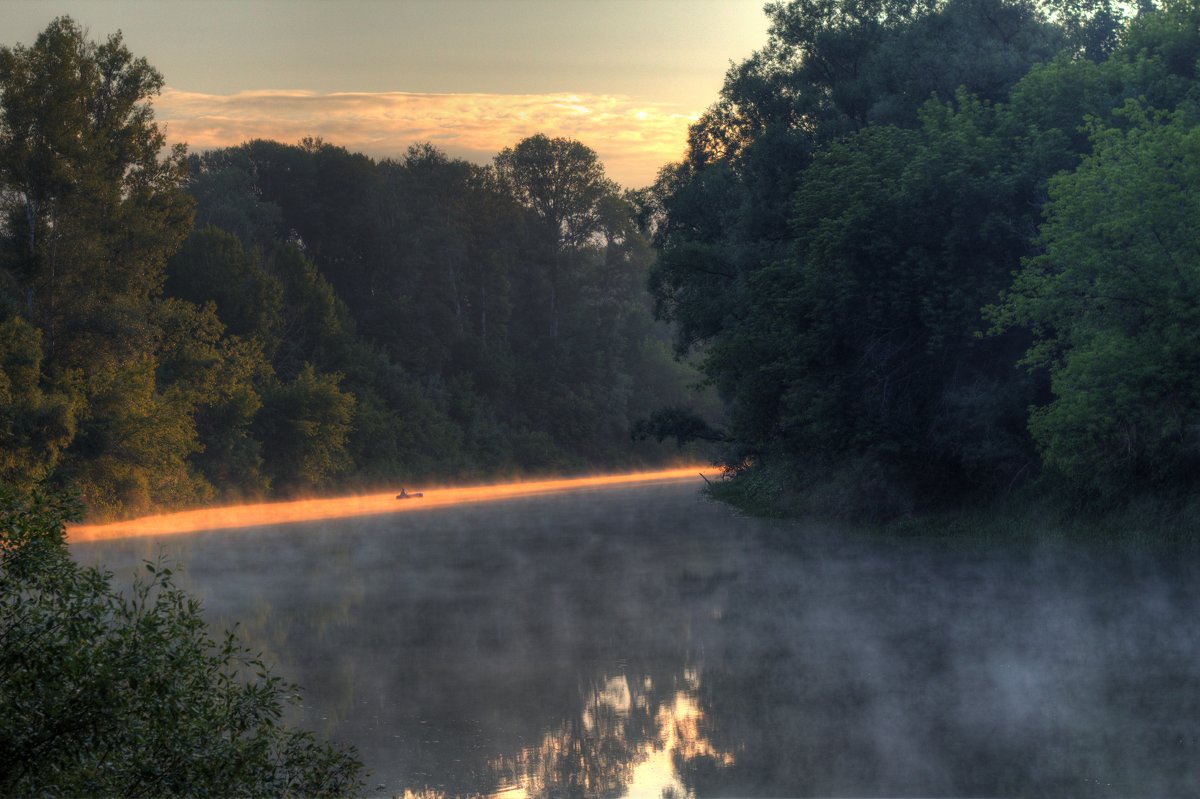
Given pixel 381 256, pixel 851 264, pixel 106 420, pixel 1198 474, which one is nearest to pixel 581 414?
pixel 381 256

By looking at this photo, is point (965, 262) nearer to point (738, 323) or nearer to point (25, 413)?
point (738, 323)

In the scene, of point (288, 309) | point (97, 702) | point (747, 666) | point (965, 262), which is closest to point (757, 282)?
point (965, 262)

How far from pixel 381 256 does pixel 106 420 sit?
41.1 meters

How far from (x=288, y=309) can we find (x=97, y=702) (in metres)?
72.3

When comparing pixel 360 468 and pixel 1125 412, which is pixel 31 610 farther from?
pixel 360 468

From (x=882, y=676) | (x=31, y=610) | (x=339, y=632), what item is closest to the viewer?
(x=31, y=610)

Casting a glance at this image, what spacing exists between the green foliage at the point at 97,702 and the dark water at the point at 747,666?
2908mm

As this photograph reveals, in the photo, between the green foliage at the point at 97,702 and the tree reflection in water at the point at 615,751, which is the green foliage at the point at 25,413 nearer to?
the tree reflection in water at the point at 615,751

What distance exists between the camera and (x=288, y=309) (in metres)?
79.4

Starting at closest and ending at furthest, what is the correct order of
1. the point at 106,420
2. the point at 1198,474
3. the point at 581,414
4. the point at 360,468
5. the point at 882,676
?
1. the point at 882,676
2. the point at 1198,474
3. the point at 106,420
4. the point at 360,468
5. the point at 581,414

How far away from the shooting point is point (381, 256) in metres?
92.5

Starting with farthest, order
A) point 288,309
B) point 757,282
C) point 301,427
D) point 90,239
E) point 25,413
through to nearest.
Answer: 1. point 288,309
2. point 301,427
3. point 90,239
4. point 25,413
5. point 757,282

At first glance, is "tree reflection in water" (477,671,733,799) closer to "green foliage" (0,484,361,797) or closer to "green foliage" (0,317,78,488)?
"green foliage" (0,484,361,797)

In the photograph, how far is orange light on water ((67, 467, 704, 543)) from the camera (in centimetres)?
5103
